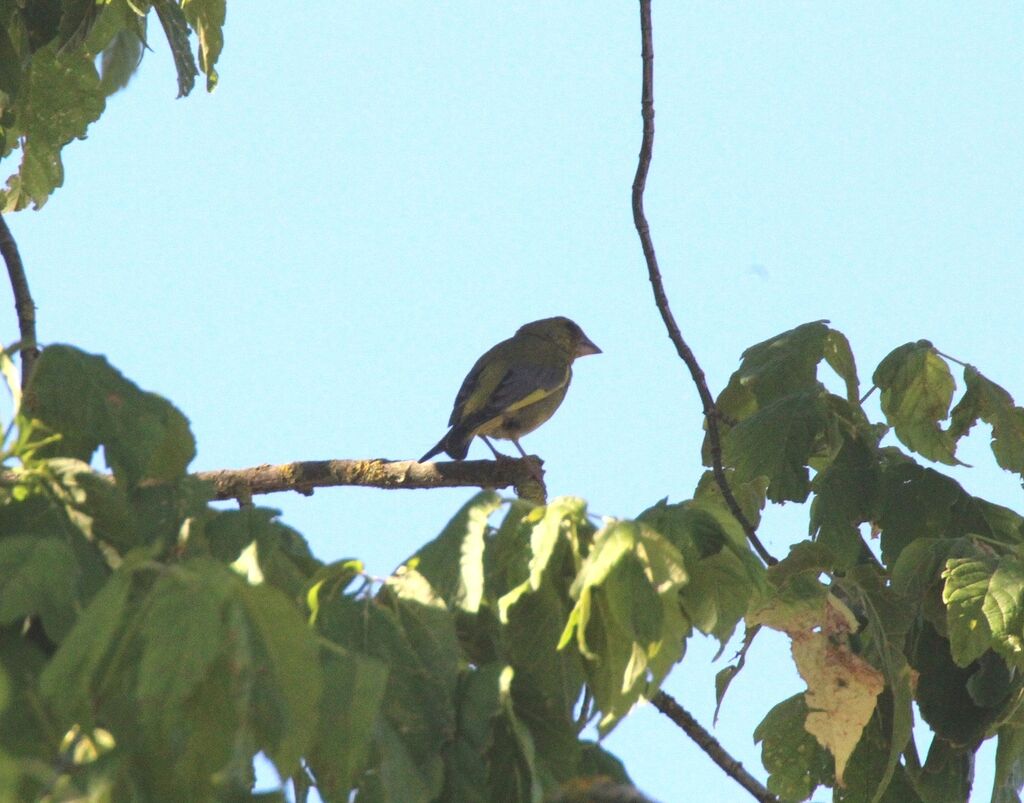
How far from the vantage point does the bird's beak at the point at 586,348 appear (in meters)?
11.0

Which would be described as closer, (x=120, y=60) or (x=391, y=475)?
(x=120, y=60)

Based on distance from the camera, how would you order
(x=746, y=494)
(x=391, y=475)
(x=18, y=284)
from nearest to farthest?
(x=18, y=284)
(x=746, y=494)
(x=391, y=475)

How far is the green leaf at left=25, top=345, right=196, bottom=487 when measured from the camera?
2.34 metres

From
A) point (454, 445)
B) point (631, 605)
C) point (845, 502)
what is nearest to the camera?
point (631, 605)

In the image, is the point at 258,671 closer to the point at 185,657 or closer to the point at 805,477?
the point at 185,657

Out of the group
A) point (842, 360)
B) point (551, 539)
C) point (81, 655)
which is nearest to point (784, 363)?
point (842, 360)

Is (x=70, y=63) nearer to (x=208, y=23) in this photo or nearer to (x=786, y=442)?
(x=208, y=23)

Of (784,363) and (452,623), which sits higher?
(784,363)

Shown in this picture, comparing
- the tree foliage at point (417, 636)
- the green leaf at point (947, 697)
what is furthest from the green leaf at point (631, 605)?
the green leaf at point (947, 697)

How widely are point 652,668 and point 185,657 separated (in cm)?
91

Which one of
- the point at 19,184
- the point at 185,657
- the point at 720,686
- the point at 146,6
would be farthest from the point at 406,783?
the point at 19,184

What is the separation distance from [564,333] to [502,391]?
85.5 inches

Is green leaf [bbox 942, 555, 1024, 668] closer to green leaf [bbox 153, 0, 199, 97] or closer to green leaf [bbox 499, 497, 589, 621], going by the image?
green leaf [bbox 499, 497, 589, 621]

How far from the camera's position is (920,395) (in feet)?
16.4
